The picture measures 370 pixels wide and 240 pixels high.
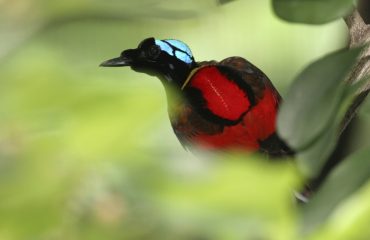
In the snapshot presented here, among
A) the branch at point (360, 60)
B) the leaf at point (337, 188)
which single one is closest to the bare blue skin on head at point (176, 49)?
the branch at point (360, 60)

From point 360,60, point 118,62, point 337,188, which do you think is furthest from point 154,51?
point 337,188

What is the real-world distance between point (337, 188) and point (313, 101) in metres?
0.09

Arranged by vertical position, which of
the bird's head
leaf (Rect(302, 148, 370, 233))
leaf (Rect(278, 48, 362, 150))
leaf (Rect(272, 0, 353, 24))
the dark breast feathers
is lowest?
leaf (Rect(302, 148, 370, 233))

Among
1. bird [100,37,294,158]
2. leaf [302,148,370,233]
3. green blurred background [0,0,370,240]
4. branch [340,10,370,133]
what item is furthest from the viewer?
bird [100,37,294,158]

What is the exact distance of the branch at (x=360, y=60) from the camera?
31.7 inches

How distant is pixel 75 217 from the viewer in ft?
1.73

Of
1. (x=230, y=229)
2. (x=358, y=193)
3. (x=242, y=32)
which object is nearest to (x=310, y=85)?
(x=358, y=193)

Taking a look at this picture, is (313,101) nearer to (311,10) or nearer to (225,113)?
(311,10)

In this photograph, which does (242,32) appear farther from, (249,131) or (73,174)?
(73,174)

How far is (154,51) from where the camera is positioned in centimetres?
105

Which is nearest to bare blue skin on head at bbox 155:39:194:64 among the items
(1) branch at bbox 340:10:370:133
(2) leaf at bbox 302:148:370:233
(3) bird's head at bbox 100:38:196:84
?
(3) bird's head at bbox 100:38:196:84

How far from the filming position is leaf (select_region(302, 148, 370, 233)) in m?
0.62

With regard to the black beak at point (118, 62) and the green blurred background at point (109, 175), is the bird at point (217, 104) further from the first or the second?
the green blurred background at point (109, 175)

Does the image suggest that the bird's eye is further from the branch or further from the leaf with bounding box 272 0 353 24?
the leaf with bounding box 272 0 353 24
